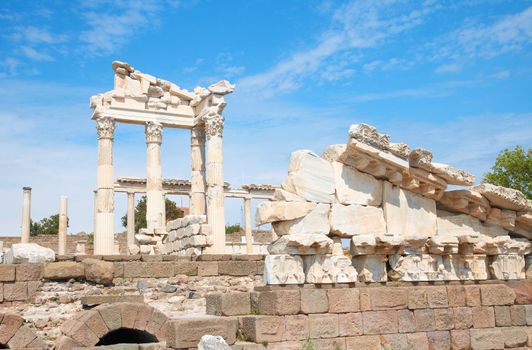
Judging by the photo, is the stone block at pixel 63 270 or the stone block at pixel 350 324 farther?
the stone block at pixel 63 270

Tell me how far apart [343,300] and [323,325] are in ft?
1.32

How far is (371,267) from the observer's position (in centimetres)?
779

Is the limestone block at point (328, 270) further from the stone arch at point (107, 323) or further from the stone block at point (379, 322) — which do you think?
the stone arch at point (107, 323)

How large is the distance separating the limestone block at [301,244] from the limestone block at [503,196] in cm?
273

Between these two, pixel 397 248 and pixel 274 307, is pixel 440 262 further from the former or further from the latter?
pixel 274 307

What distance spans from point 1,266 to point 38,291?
0.85 meters

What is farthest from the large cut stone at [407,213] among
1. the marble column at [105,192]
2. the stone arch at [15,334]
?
the marble column at [105,192]

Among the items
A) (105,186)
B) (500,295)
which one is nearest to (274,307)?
(500,295)

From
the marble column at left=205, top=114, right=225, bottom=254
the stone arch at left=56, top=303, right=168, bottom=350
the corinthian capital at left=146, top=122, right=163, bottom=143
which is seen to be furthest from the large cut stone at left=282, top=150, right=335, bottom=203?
the corinthian capital at left=146, top=122, right=163, bottom=143

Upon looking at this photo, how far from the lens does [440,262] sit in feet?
27.1

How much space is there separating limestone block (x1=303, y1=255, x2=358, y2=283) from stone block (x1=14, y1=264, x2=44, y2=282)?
260 inches

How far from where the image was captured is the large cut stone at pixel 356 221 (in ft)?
25.2

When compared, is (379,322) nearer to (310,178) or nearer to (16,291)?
(310,178)

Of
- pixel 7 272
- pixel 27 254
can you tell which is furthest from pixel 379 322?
pixel 27 254
